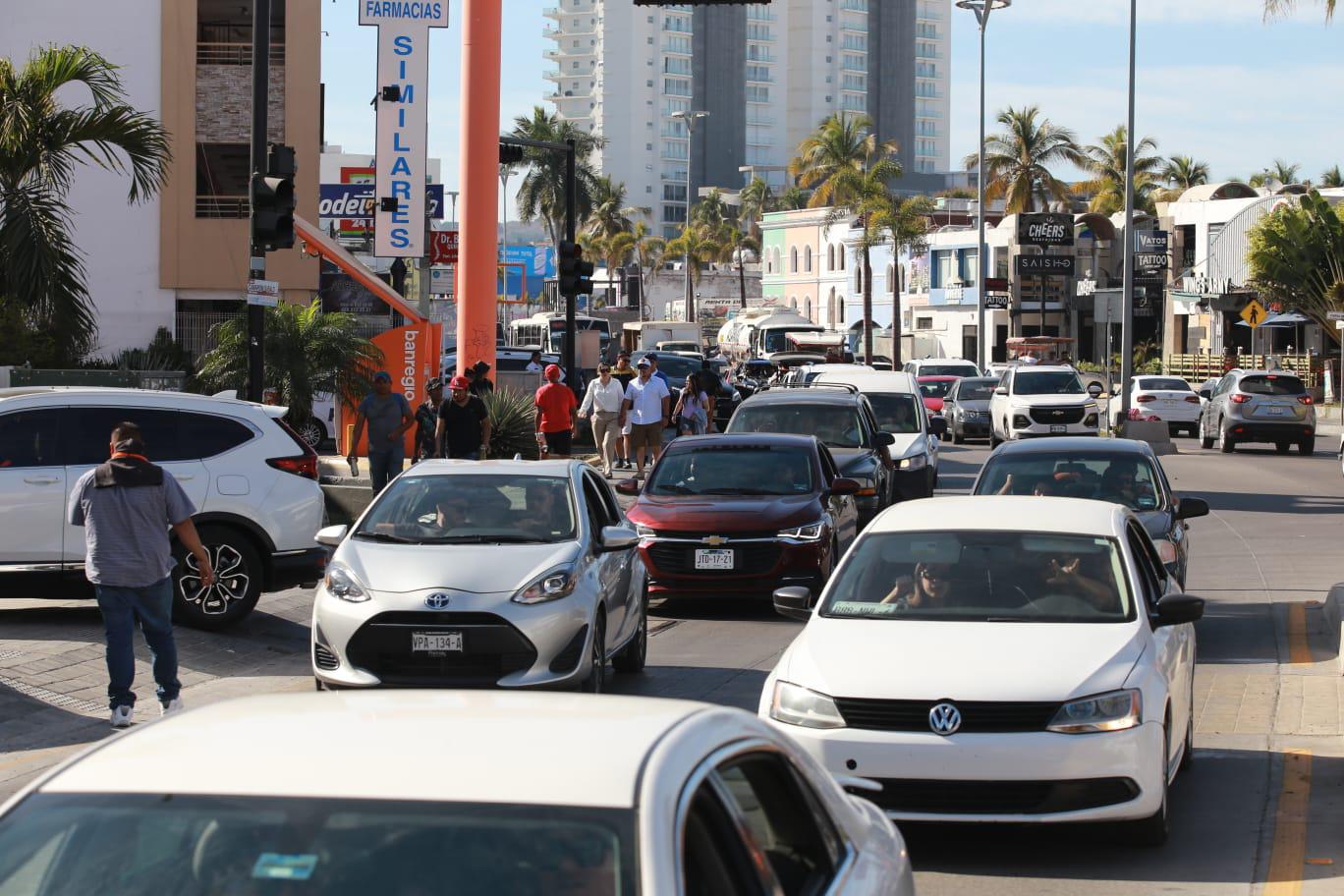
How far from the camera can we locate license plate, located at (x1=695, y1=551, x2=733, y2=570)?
50.5ft

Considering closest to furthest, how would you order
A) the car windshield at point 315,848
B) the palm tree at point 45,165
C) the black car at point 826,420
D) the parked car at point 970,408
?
the car windshield at point 315,848 < the palm tree at point 45,165 < the black car at point 826,420 < the parked car at point 970,408

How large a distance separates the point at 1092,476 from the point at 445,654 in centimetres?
672

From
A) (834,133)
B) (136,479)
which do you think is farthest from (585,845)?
(834,133)

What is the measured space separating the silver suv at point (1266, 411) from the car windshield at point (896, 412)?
47.8 feet

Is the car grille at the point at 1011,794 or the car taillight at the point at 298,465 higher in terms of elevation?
the car taillight at the point at 298,465

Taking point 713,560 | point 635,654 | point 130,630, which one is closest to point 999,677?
point 635,654

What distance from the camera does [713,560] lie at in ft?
50.5

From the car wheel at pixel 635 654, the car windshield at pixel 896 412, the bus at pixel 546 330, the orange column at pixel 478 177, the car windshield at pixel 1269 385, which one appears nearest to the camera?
the car wheel at pixel 635 654

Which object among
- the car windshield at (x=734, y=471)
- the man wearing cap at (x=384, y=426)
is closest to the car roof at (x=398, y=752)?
the car windshield at (x=734, y=471)

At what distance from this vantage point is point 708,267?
143750mm

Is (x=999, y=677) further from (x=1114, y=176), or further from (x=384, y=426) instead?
(x=1114, y=176)

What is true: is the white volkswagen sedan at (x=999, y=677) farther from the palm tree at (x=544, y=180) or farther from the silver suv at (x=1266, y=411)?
the palm tree at (x=544, y=180)

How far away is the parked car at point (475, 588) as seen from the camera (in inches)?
407

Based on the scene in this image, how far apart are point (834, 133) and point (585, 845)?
90090mm
